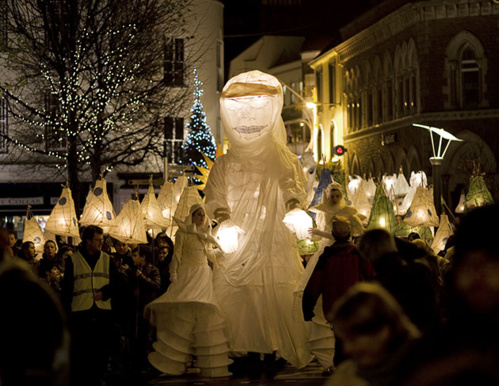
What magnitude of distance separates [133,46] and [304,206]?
13041mm

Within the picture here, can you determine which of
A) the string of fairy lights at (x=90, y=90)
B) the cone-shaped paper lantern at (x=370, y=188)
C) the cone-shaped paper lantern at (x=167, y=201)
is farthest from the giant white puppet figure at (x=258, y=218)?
the cone-shaped paper lantern at (x=370, y=188)

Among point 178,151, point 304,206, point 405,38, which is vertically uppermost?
point 405,38

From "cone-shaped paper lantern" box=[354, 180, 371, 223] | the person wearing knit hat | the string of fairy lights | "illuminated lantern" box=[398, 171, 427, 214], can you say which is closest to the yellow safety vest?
the person wearing knit hat

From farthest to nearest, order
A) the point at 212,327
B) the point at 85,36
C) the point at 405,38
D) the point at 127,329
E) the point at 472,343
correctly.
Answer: the point at 405,38 → the point at 85,36 → the point at 127,329 → the point at 212,327 → the point at 472,343

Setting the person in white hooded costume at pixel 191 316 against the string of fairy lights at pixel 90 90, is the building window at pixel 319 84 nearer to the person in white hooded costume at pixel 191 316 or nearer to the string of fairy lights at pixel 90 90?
the string of fairy lights at pixel 90 90

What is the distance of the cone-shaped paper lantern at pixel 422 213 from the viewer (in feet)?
64.0

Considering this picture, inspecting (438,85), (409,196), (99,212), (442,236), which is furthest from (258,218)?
(438,85)

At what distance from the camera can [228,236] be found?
13.2 meters

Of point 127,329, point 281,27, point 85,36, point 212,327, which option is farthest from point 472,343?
point 281,27

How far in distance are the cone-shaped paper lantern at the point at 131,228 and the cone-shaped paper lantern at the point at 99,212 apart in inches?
10.0

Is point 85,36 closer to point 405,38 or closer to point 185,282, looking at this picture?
point 185,282

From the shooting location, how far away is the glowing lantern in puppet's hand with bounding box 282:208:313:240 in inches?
514

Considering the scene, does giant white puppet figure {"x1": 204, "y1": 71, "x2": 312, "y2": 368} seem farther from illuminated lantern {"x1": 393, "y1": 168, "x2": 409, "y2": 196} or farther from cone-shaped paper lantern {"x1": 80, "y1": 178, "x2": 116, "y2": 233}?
illuminated lantern {"x1": 393, "y1": 168, "x2": 409, "y2": 196}

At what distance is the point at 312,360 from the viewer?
13.6 meters
